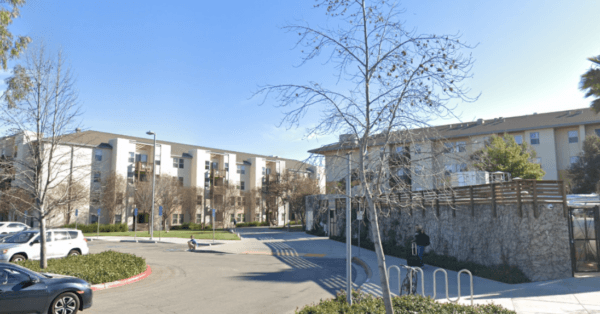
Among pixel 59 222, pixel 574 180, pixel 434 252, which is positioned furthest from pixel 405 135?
pixel 59 222

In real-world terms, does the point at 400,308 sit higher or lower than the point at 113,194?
lower

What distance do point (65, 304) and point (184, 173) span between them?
→ 172ft

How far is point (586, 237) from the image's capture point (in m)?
13.6

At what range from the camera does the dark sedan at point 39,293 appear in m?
7.68

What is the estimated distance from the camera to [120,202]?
47312 mm

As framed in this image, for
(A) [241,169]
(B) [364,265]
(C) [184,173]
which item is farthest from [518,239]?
(A) [241,169]

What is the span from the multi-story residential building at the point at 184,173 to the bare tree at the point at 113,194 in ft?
0.99

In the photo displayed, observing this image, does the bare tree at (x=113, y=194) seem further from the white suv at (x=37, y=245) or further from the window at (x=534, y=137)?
the window at (x=534, y=137)

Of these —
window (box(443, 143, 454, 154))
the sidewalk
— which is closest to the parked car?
the sidewalk

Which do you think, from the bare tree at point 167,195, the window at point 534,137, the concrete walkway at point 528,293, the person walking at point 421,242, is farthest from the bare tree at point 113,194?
the window at point 534,137

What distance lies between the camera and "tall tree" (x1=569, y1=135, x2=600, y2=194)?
36594 mm

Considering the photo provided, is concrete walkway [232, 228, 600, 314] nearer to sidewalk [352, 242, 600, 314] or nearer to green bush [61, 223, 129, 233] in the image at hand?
sidewalk [352, 242, 600, 314]

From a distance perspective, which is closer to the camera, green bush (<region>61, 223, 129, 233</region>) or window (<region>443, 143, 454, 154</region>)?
window (<region>443, 143, 454, 154</region>)

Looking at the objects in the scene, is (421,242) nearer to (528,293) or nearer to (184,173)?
(528,293)
